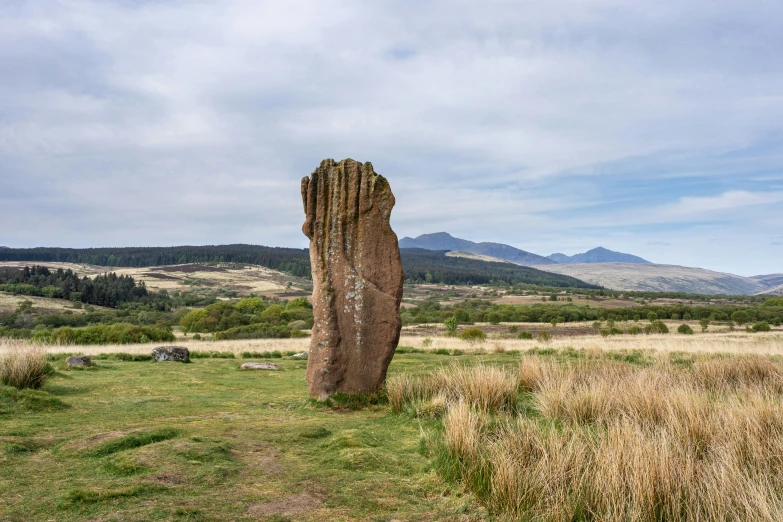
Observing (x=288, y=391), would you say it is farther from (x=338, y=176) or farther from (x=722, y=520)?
(x=722, y=520)

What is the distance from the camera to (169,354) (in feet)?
65.0

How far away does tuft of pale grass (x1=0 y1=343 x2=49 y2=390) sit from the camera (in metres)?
11.7

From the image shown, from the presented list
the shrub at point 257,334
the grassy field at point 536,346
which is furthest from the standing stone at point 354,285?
the shrub at point 257,334

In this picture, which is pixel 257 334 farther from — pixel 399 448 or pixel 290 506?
pixel 290 506

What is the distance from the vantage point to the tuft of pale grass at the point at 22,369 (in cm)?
1166

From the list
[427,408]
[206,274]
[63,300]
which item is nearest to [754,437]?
[427,408]

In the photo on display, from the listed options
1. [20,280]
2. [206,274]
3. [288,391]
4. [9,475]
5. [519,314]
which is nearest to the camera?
[9,475]

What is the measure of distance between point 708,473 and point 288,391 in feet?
33.8

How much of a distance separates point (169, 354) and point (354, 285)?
11.5m

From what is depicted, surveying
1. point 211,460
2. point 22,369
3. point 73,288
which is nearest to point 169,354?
point 22,369

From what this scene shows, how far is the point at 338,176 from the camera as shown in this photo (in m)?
12.5

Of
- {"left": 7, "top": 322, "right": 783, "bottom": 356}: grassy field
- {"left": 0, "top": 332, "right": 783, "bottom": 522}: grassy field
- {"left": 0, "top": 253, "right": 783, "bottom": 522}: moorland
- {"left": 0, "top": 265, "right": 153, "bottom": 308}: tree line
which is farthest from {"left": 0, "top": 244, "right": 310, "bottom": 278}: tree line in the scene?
{"left": 0, "top": 332, "right": 783, "bottom": 522}: grassy field

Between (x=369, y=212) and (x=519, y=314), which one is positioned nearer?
(x=369, y=212)

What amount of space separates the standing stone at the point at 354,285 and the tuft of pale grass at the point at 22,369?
6.42 m
